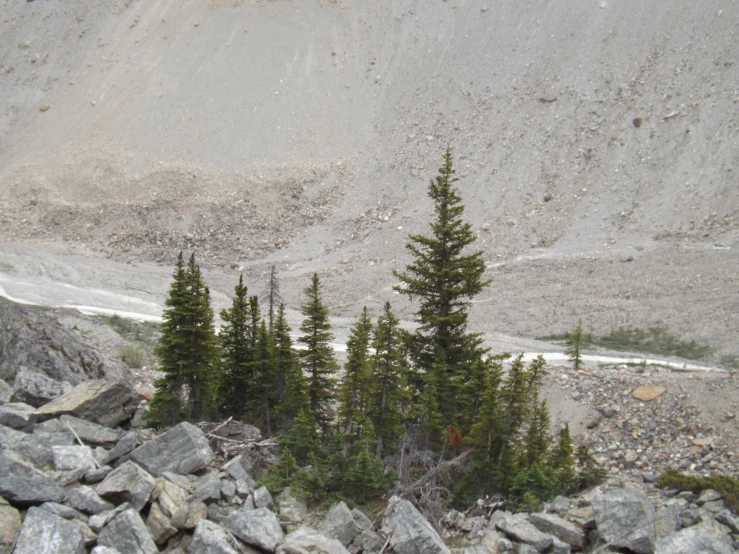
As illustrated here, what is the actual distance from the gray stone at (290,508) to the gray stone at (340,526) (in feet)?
1.93

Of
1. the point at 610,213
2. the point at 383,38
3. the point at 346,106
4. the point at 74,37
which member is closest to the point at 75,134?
the point at 74,37

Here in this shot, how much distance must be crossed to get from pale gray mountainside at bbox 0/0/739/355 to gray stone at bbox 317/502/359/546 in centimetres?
2660

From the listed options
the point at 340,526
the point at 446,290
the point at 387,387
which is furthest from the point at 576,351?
the point at 340,526

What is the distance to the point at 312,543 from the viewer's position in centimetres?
1292

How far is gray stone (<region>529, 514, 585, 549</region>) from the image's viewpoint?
13719 mm

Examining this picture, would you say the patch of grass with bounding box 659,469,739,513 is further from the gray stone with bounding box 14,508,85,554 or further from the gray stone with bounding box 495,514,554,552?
the gray stone with bounding box 14,508,85,554

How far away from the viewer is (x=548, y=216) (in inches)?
2122

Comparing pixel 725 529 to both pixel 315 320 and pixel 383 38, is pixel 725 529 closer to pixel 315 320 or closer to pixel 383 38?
pixel 315 320

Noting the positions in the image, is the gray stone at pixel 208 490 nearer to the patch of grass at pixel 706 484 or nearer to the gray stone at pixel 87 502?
the gray stone at pixel 87 502

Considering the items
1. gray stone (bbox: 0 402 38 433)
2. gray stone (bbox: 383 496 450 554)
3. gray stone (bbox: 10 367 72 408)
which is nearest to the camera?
gray stone (bbox: 383 496 450 554)

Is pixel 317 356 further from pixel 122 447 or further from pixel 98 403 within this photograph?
pixel 122 447

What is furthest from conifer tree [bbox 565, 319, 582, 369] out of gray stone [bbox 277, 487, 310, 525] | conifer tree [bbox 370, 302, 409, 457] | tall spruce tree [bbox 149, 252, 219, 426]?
gray stone [bbox 277, 487, 310, 525]

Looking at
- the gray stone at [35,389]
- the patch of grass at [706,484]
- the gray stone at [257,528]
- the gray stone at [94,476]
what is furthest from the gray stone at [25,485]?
the patch of grass at [706,484]

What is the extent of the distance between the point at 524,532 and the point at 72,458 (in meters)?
9.59
